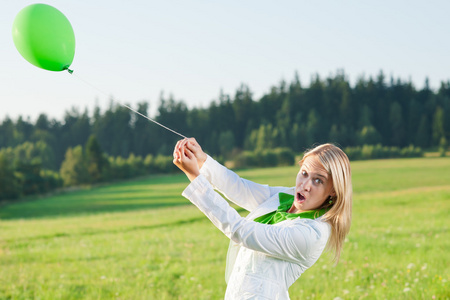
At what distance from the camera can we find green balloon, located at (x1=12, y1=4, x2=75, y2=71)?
2.75 m

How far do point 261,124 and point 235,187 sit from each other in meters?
55.9

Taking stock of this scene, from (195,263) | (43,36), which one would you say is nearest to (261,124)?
(195,263)

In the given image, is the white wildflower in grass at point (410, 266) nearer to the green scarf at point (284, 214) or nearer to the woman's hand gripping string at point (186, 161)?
the green scarf at point (284, 214)

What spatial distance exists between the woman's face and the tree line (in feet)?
147

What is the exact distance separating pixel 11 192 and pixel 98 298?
31064mm

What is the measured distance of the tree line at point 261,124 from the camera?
1993 inches

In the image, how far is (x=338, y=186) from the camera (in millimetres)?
2117

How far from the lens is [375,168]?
38.1m

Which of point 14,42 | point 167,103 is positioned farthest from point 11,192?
point 14,42

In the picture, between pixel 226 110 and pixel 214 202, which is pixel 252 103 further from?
pixel 214 202

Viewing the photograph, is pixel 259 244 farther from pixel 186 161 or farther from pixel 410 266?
pixel 410 266

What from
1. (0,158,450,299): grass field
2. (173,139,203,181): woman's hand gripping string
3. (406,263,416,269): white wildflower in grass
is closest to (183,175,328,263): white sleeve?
(173,139,203,181): woman's hand gripping string

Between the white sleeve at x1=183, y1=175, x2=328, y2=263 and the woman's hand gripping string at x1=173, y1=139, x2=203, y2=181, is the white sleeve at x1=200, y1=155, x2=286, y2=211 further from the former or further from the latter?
the white sleeve at x1=183, y1=175, x2=328, y2=263

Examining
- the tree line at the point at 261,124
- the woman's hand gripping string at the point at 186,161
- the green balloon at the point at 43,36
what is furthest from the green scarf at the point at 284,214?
the tree line at the point at 261,124
